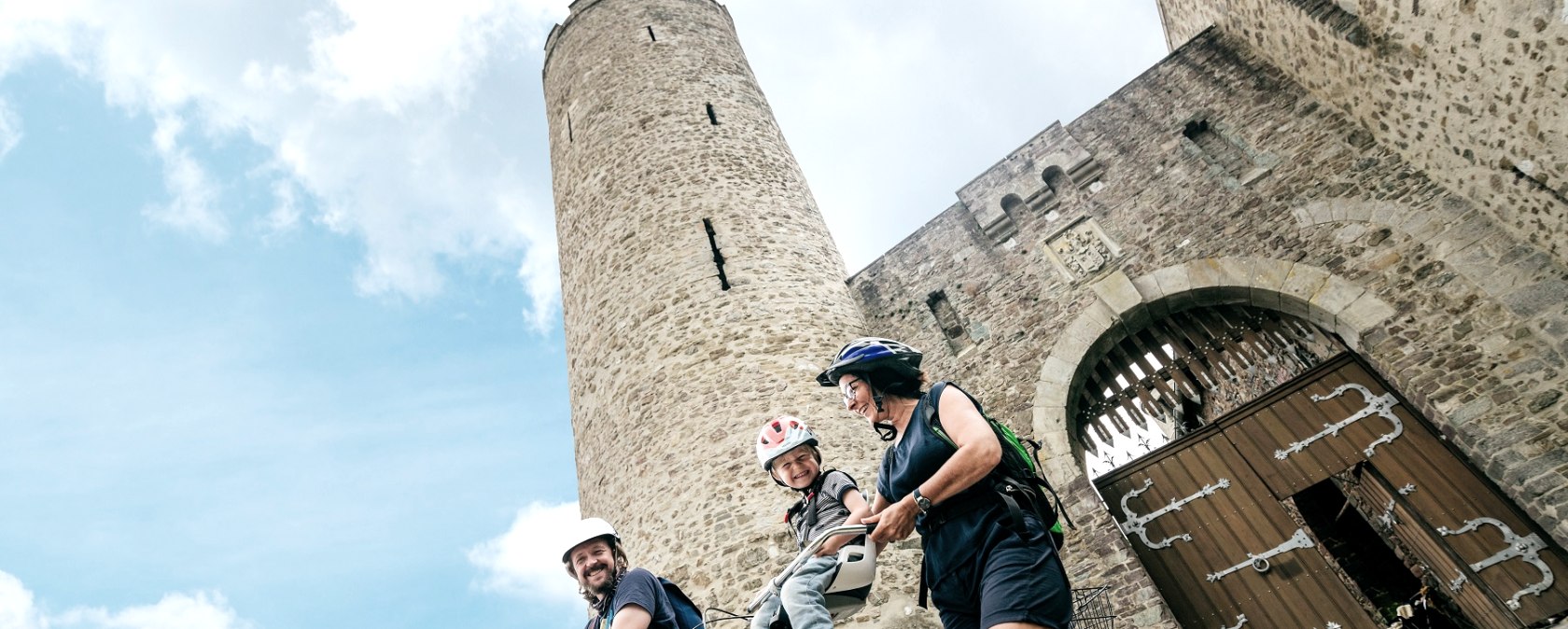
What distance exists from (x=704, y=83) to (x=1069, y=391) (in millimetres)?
6643

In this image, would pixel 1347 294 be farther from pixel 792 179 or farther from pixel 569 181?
pixel 569 181

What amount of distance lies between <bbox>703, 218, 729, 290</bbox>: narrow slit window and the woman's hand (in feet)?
19.7

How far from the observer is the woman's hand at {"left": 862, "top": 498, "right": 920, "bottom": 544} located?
247cm

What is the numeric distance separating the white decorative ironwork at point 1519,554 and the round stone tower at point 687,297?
4290 millimetres

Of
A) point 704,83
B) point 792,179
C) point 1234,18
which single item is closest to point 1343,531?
point 1234,18

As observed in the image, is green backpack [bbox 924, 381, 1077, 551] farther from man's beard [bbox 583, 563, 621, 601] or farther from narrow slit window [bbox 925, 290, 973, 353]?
narrow slit window [bbox 925, 290, 973, 353]

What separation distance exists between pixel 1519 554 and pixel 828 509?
527cm

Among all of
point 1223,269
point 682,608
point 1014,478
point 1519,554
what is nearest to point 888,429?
point 1014,478

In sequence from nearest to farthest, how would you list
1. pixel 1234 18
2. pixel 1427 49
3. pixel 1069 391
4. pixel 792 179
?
1. pixel 1427 49
2. pixel 1069 391
3. pixel 1234 18
4. pixel 792 179

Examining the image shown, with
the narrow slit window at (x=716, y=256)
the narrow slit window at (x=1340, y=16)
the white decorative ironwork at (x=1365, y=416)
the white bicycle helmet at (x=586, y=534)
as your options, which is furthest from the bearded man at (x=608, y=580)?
the narrow slit window at (x=1340, y=16)

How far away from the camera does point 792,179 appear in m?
10.5

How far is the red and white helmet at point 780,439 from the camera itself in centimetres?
324

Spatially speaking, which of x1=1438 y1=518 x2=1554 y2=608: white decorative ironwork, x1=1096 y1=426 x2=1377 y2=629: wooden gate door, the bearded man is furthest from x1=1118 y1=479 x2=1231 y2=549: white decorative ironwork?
the bearded man

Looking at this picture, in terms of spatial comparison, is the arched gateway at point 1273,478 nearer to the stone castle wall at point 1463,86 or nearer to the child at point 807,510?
the stone castle wall at point 1463,86
